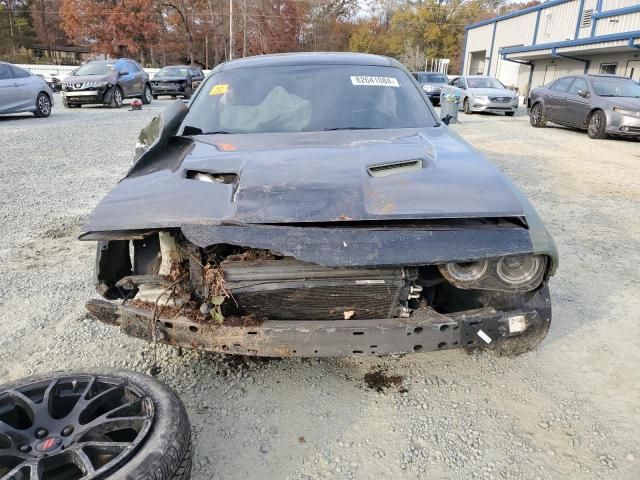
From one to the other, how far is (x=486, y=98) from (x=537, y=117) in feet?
11.6

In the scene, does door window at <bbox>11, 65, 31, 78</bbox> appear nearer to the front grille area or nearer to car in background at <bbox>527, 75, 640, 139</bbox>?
the front grille area

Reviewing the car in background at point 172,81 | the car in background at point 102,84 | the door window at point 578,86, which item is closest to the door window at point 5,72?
the car in background at point 102,84

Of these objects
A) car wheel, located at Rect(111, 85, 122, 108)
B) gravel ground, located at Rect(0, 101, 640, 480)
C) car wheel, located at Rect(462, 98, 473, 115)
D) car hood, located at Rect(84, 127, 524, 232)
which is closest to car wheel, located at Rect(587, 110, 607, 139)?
car wheel, located at Rect(462, 98, 473, 115)

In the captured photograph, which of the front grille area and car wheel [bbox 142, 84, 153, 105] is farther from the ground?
the front grille area

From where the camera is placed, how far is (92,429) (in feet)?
5.68

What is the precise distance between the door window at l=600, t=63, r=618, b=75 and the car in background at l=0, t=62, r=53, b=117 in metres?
23.0

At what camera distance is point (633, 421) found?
232 cm

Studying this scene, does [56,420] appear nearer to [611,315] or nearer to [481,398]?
[481,398]

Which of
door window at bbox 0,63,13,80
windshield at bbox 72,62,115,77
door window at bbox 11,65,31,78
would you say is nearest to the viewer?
door window at bbox 0,63,13,80

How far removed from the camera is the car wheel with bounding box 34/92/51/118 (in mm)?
13209

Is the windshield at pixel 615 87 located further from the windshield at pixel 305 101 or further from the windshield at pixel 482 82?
the windshield at pixel 305 101

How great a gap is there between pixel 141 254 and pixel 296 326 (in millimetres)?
888

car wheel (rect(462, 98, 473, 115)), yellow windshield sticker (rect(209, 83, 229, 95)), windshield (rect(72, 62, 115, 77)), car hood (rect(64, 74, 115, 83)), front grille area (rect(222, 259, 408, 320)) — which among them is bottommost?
car wheel (rect(462, 98, 473, 115))

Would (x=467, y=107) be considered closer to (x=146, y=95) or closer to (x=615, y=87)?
(x=615, y=87)
